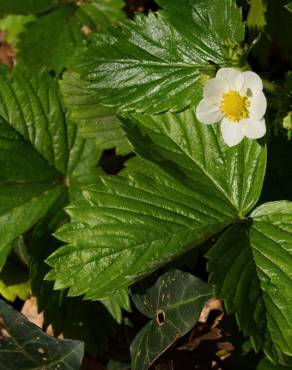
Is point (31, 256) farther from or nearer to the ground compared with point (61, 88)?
nearer to the ground

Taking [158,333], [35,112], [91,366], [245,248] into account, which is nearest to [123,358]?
[91,366]

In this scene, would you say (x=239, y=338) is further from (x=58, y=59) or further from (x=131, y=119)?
(x=58, y=59)

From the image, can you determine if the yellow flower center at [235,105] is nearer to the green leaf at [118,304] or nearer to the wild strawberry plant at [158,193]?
the wild strawberry plant at [158,193]

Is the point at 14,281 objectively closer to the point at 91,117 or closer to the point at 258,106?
the point at 91,117

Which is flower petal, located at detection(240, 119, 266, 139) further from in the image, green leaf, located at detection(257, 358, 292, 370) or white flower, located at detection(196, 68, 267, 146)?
green leaf, located at detection(257, 358, 292, 370)

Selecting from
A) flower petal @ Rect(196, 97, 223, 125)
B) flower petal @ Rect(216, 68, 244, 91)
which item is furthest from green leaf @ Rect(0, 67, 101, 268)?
flower petal @ Rect(216, 68, 244, 91)

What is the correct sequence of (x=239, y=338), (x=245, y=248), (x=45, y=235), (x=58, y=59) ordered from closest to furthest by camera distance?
(x=245, y=248) < (x=239, y=338) < (x=45, y=235) < (x=58, y=59)
